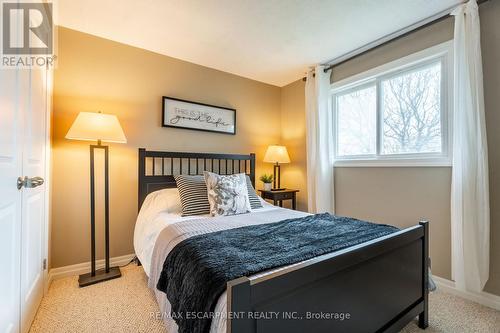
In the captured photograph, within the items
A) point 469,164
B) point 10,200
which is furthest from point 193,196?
point 469,164

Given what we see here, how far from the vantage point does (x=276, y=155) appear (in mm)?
3443

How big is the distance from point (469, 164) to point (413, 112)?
78 centimetres

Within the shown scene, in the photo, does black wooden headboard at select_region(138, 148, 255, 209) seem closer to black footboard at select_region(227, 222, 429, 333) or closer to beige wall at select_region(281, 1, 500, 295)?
beige wall at select_region(281, 1, 500, 295)

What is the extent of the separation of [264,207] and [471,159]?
1880 mm

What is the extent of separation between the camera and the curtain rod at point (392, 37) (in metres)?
2.13

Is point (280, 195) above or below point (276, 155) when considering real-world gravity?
below

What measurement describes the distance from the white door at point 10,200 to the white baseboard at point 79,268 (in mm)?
1105

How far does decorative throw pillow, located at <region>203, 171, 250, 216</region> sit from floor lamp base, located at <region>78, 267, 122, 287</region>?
3.88 feet

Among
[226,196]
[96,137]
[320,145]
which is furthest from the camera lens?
[320,145]

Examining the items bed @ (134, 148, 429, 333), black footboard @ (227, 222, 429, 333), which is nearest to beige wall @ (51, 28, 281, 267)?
bed @ (134, 148, 429, 333)

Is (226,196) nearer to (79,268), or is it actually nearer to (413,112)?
(79,268)

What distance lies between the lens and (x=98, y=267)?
8.20ft

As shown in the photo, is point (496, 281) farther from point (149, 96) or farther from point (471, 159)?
point (149, 96)
